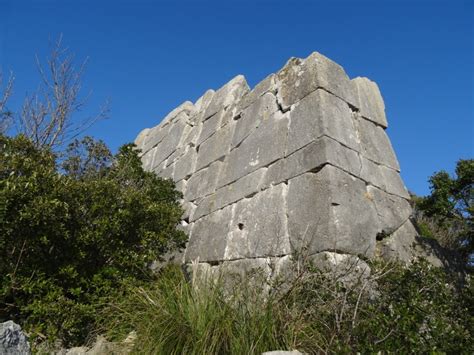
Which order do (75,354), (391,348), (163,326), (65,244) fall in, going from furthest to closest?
1. (65,244)
2. (75,354)
3. (163,326)
4. (391,348)

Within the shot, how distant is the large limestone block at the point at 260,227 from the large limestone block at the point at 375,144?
4.15 ft

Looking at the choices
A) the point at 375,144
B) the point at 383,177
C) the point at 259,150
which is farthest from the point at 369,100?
the point at 259,150

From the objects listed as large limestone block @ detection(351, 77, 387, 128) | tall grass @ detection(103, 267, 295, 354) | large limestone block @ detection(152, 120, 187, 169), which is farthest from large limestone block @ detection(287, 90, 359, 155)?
large limestone block @ detection(152, 120, 187, 169)

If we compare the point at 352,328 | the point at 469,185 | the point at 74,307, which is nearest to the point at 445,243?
the point at 469,185

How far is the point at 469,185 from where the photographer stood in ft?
15.3

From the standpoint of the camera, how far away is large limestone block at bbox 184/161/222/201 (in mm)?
6109

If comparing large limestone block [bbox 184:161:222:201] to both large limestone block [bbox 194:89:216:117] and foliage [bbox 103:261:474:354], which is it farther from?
foliage [bbox 103:261:474:354]

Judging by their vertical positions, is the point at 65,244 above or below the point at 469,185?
below

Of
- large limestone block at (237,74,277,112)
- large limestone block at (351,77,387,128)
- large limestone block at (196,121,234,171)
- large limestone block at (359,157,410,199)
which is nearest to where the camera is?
large limestone block at (359,157,410,199)

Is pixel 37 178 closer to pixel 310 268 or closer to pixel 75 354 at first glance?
pixel 75 354

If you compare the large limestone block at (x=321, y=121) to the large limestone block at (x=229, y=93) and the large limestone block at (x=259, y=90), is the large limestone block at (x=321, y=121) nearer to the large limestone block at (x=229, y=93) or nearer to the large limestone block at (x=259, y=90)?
the large limestone block at (x=259, y=90)

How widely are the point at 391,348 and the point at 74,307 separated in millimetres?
2695

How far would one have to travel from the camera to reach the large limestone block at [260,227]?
4.24m

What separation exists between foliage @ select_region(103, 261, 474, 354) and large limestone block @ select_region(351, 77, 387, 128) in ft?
8.46
